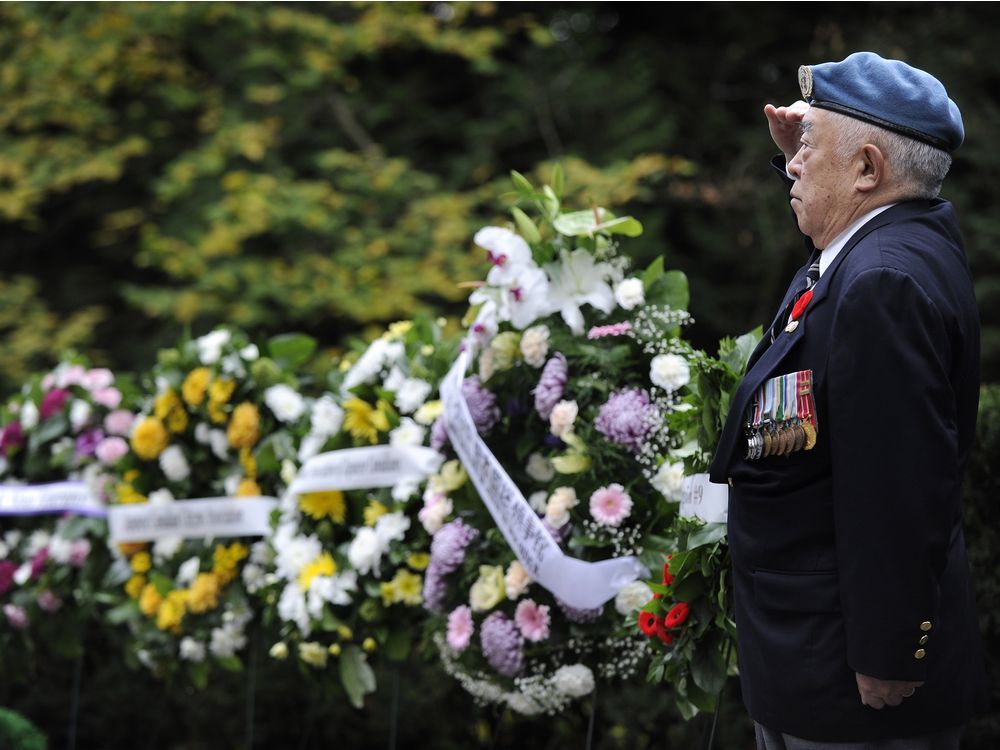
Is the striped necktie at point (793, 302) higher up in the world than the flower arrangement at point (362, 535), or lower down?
higher up

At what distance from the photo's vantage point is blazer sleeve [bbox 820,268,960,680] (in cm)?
175

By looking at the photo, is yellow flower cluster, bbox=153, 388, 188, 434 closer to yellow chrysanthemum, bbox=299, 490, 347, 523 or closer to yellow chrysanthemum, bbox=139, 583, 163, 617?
yellow chrysanthemum, bbox=139, 583, 163, 617

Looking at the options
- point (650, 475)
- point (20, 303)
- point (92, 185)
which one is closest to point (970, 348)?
point (650, 475)

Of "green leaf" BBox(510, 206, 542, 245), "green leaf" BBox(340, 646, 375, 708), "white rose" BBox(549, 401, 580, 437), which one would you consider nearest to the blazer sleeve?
"white rose" BBox(549, 401, 580, 437)

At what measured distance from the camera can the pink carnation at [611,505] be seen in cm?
295

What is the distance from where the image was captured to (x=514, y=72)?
30.5 feet

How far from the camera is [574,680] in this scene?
10.0 ft

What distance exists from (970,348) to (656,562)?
1.16 meters

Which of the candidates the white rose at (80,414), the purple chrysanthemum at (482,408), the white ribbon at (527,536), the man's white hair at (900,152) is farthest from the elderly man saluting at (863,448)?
the white rose at (80,414)

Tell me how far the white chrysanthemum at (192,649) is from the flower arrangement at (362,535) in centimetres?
37

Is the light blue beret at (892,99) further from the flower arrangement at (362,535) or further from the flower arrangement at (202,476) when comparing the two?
the flower arrangement at (202,476)

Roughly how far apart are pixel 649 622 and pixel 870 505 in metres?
0.93

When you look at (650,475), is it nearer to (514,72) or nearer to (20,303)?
(514,72)

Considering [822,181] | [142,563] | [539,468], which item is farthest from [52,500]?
[822,181]
